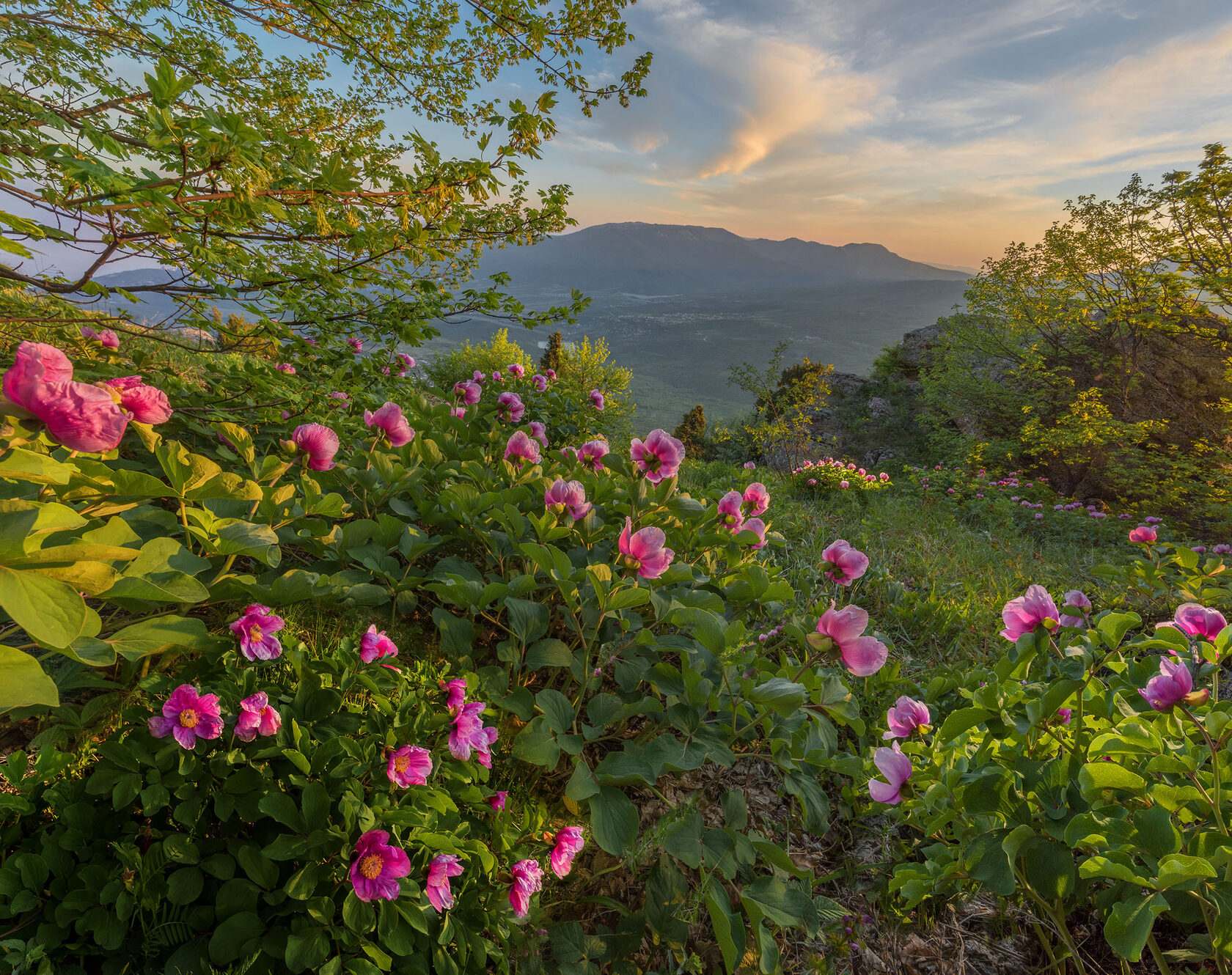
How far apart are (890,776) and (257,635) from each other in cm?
149

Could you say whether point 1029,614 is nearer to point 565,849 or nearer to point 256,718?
point 565,849

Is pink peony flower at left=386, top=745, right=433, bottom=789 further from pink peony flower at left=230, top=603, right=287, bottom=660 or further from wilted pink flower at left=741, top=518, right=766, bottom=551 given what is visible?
wilted pink flower at left=741, top=518, right=766, bottom=551

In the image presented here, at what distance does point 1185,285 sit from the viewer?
672 centimetres

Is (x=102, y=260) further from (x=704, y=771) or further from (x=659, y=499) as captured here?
(x=704, y=771)

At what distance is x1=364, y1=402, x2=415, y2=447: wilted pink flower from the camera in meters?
1.77

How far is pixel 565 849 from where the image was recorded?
3.62 ft

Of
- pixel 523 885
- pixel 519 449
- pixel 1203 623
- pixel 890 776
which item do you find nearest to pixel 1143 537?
pixel 1203 623

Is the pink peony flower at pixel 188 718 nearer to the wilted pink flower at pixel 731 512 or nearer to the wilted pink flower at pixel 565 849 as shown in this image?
the wilted pink flower at pixel 565 849

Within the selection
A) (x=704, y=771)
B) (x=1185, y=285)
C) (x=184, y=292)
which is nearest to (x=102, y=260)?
(x=184, y=292)

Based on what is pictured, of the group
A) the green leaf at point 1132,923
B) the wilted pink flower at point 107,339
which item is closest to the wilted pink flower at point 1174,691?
the green leaf at point 1132,923

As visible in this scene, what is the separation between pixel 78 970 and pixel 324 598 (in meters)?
0.80

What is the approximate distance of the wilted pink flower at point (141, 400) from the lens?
1082mm

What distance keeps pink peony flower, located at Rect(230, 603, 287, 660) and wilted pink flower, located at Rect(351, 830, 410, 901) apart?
40 centimetres

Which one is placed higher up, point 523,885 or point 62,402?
point 62,402
